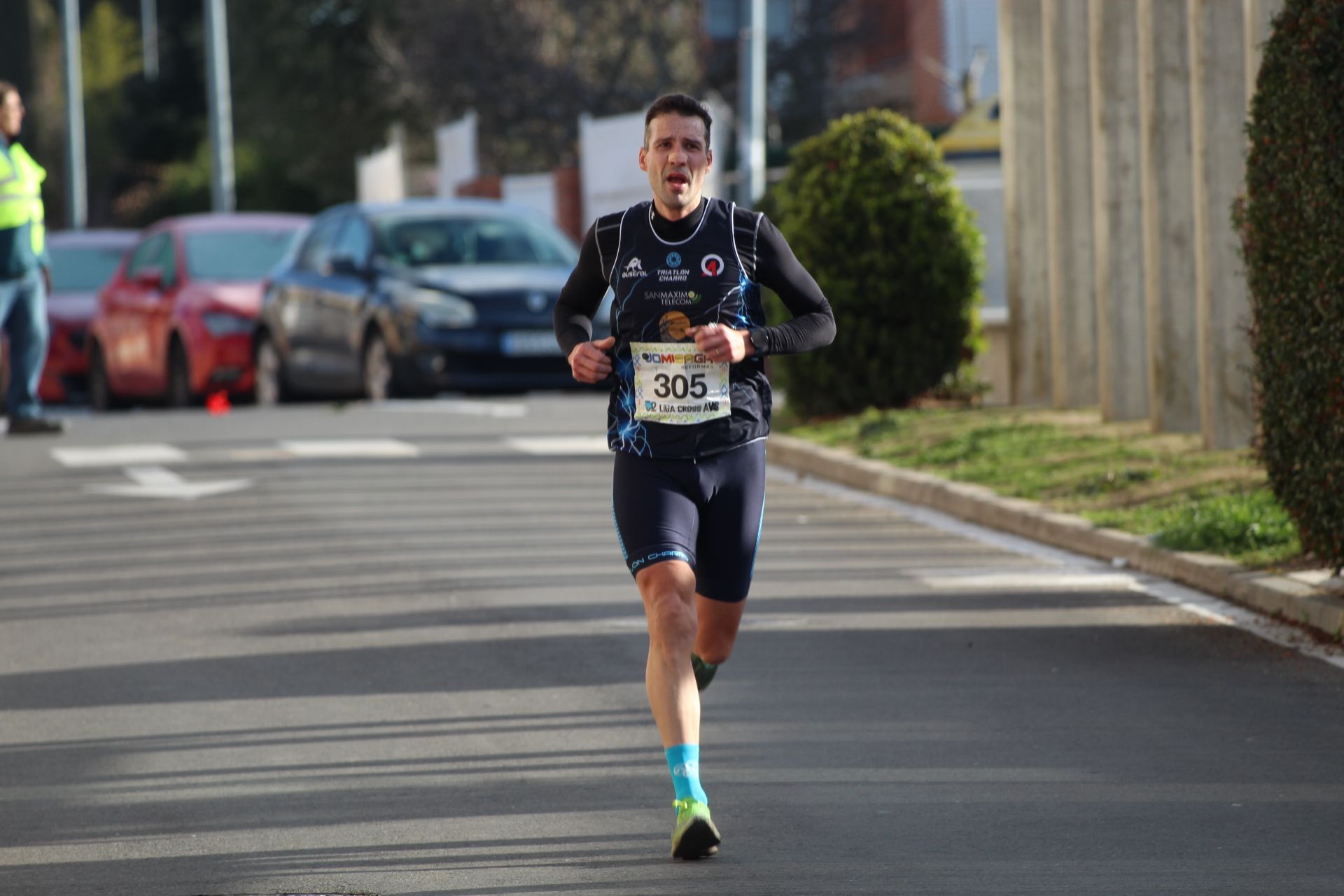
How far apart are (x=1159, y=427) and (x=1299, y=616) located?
5500 mm

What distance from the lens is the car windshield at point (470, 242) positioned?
1986cm

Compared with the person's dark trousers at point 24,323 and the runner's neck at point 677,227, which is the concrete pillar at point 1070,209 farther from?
the runner's neck at point 677,227

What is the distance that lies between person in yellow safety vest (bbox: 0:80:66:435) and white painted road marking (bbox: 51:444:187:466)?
735 mm

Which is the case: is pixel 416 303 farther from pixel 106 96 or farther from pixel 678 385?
pixel 106 96

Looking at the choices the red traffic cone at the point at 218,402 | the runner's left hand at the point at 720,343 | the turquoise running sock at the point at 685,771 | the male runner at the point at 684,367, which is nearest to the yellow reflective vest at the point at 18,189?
the red traffic cone at the point at 218,402

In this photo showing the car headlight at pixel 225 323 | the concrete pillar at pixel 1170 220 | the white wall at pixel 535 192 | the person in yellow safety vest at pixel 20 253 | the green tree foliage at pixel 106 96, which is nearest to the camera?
the concrete pillar at pixel 1170 220

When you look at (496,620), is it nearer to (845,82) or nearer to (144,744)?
(144,744)

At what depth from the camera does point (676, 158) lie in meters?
6.12

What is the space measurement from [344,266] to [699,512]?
13.6 metres

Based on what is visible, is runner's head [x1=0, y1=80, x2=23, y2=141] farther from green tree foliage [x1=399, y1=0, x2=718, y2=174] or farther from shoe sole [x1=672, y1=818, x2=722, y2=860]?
green tree foliage [x1=399, y1=0, x2=718, y2=174]

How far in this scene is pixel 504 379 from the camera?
19.2 metres

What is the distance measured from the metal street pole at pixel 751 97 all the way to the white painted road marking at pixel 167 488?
839 centimetres

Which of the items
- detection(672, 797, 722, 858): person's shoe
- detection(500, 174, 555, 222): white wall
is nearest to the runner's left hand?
detection(672, 797, 722, 858): person's shoe

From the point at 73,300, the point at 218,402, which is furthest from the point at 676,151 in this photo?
the point at 73,300
